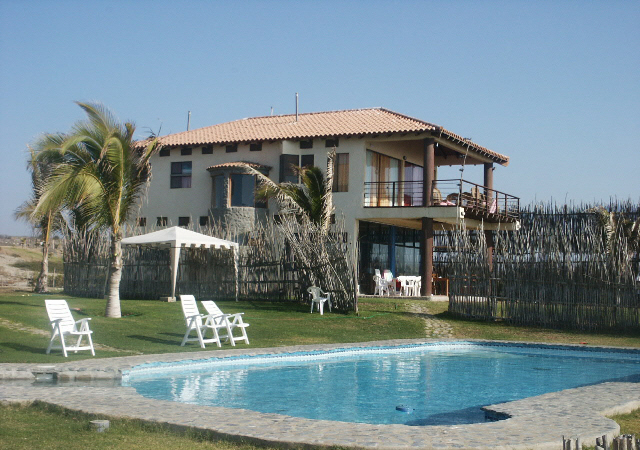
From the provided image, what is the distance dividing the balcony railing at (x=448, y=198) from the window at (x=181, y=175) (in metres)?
7.38

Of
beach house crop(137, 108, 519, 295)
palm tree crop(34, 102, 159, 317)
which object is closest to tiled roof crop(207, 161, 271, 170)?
beach house crop(137, 108, 519, 295)

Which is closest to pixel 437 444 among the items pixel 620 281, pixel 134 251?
pixel 620 281

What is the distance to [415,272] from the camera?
29.4m

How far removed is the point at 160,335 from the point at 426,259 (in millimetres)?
11624

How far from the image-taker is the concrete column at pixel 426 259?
23.4 m

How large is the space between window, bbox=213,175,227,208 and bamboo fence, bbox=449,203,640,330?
11133mm

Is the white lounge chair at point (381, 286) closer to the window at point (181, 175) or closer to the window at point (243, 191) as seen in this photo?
the window at point (243, 191)

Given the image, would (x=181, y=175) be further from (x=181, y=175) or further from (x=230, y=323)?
(x=230, y=323)

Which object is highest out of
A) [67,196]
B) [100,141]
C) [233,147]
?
[233,147]

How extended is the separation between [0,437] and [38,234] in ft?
71.2

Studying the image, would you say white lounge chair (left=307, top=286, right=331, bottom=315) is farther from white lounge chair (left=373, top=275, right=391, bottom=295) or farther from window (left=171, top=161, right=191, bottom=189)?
window (left=171, top=161, right=191, bottom=189)

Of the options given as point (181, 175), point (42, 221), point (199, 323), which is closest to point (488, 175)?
point (181, 175)

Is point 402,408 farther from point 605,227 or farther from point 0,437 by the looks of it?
point 605,227

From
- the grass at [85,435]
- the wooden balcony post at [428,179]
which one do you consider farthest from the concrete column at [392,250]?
the grass at [85,435]
